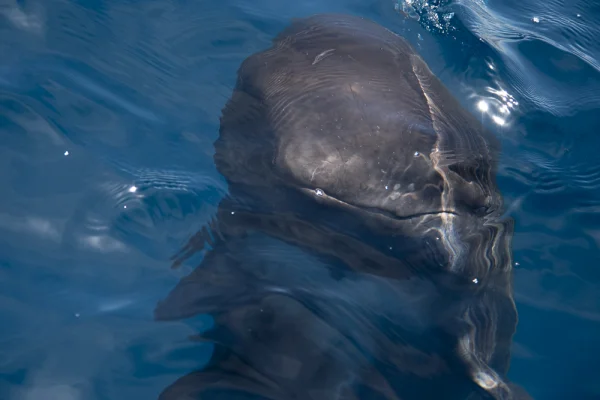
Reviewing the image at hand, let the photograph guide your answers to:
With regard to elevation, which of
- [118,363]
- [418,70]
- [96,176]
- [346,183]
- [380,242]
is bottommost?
[118,363]

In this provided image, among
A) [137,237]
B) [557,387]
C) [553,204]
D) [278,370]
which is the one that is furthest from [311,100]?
[557,387]

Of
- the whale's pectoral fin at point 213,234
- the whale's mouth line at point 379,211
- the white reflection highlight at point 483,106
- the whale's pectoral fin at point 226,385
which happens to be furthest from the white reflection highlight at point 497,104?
the whale's pectoral fin at point 226,385

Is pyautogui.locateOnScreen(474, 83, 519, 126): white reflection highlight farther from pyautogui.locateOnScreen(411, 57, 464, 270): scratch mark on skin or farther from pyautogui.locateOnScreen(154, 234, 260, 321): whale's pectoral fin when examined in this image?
pyautogui.locateOnScreen(154, 234, 260, 321): whale's pectoral fin

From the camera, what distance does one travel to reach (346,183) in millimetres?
4090

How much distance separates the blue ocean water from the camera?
13.6ft

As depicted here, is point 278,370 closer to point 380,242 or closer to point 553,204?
point 380,242

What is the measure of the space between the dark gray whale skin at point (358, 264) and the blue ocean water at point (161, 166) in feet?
1.14

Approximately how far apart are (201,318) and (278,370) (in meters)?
0.80

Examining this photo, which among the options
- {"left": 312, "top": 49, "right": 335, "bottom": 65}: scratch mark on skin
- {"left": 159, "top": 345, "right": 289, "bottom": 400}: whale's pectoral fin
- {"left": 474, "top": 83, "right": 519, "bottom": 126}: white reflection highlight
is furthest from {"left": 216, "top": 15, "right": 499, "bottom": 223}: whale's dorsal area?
{"left": 159, "top": 345, "right": 289, "bottom": 400}: whale's pectoral fin

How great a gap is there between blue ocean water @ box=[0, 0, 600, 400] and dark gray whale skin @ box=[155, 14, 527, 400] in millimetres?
347

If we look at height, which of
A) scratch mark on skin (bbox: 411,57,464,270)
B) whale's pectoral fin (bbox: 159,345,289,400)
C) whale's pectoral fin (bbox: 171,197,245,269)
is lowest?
whale's pectoral fin (bbox: 159,345,289,400)

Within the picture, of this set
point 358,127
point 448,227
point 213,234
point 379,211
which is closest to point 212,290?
point 213,234

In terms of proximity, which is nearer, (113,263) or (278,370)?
(278,370)

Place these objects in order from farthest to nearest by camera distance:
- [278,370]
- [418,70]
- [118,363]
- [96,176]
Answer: [418,70]
[96,176]
[118,363]
[278,370]
